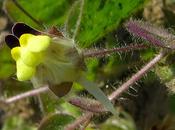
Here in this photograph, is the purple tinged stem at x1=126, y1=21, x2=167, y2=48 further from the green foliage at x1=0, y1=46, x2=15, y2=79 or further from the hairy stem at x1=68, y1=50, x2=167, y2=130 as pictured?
the green foliage at x1=0, y1=46, x2=15, y2=79

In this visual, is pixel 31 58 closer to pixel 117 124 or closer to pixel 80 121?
pixel 80 121

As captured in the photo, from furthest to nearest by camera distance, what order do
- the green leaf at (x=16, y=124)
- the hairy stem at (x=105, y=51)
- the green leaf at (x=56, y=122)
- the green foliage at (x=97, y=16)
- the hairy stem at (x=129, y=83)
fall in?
1. the green leaf at (x=16, y=124)
2. the green foliage at (x=97, y=16)
3. the green leaf at (x=56, y=122)
4. the hairy stem at (x=129, y=83)
5. the hairy stem at (x=105, y=51)

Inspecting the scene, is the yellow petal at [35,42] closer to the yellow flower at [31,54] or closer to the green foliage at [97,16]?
the yellow flower at [31,54]

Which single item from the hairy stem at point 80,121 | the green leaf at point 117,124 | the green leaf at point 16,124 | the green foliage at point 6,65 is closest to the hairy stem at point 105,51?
the hairy stem at point 80,121

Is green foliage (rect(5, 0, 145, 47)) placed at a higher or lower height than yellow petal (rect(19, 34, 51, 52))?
higher

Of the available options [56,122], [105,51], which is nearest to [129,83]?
[105,51]

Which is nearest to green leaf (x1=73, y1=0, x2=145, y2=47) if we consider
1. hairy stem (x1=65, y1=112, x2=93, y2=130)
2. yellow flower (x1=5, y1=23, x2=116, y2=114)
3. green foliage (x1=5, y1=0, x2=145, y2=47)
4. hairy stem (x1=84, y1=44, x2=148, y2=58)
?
green foliage (x1=5, y1=0, x2=145, y2=47)

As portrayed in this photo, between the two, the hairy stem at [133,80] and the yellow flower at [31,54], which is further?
the hairy stem at [133,80]
